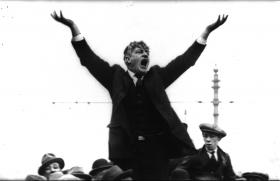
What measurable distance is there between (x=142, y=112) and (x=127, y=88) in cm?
31

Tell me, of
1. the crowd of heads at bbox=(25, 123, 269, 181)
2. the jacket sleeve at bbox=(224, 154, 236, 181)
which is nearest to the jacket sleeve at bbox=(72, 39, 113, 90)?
the crowd of heads at bbox=(25, 123, 269, 181)

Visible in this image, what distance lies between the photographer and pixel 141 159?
8.66 m

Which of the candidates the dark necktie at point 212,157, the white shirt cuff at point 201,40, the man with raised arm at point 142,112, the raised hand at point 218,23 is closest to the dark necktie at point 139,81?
the man with raised arm at point 142,112

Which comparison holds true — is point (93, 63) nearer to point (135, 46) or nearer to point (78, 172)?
point (135, 46)

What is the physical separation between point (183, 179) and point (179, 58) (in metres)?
1.67

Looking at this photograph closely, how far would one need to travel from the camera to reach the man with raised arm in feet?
28.2

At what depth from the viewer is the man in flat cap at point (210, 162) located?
8.20 m

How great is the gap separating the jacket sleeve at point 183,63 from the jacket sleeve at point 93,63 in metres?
0.59

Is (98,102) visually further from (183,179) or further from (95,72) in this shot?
(183,179)

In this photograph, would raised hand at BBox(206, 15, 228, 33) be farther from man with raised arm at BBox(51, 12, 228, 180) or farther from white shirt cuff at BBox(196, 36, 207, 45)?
white shirt cuff at BBox(196, 36, 207, 45)

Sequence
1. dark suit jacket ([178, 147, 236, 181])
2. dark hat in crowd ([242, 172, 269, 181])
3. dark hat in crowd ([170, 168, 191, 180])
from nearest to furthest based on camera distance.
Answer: dark hat in crowd ([170, 168, 191, 180]) → dark suit jacket ([178, 147, 236, 181]) → dark hat in crowd ([242, 172, 269, 181])

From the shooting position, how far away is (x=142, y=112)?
8734 millimetres

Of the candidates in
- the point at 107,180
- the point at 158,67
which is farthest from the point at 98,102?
the point at 107,180

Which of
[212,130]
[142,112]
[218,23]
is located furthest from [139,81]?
[218,23]
